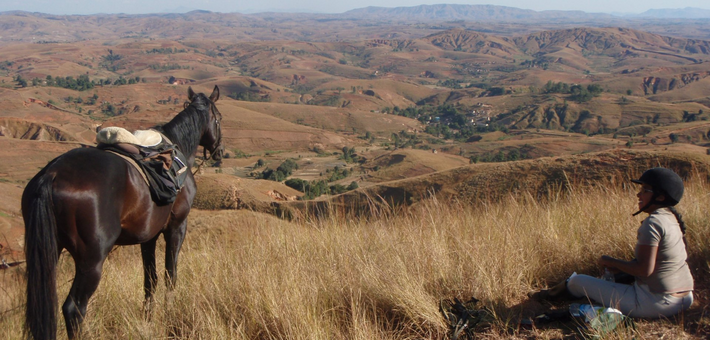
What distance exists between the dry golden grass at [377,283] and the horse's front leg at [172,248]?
15cm

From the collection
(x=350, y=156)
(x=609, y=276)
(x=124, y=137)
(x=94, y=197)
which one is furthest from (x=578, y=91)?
(x=94, y=197)

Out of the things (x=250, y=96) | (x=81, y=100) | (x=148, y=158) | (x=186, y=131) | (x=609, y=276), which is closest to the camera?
(x=609, y=276)

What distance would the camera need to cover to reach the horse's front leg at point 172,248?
449 cm

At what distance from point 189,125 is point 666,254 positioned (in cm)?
458

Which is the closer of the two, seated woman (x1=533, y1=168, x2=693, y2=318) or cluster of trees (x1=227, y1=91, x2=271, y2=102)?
seated woman (x1=533, y1=168, x2=693, y2=318)

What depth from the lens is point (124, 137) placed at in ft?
13.2

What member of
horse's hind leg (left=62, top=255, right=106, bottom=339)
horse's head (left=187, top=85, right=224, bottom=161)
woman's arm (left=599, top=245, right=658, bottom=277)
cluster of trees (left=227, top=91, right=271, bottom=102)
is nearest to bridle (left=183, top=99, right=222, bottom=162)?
horse's head (left=187, top=85, right=224, bottom=161)

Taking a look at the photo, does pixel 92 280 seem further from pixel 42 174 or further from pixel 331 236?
pixel 331 236

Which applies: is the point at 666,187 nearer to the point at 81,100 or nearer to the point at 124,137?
the point at 124,137

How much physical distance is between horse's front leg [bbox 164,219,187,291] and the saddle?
54 centimetres

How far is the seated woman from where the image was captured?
3455 mm

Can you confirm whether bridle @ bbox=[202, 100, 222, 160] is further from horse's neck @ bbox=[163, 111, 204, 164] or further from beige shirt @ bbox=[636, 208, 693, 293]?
beige shirt @ bbox=[636, 208, 693, 293]

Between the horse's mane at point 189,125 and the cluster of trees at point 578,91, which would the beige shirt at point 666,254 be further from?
the cluster of trees at point 578,91

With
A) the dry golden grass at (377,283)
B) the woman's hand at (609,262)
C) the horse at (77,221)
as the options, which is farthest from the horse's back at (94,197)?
the woman's hand at (609,262)
